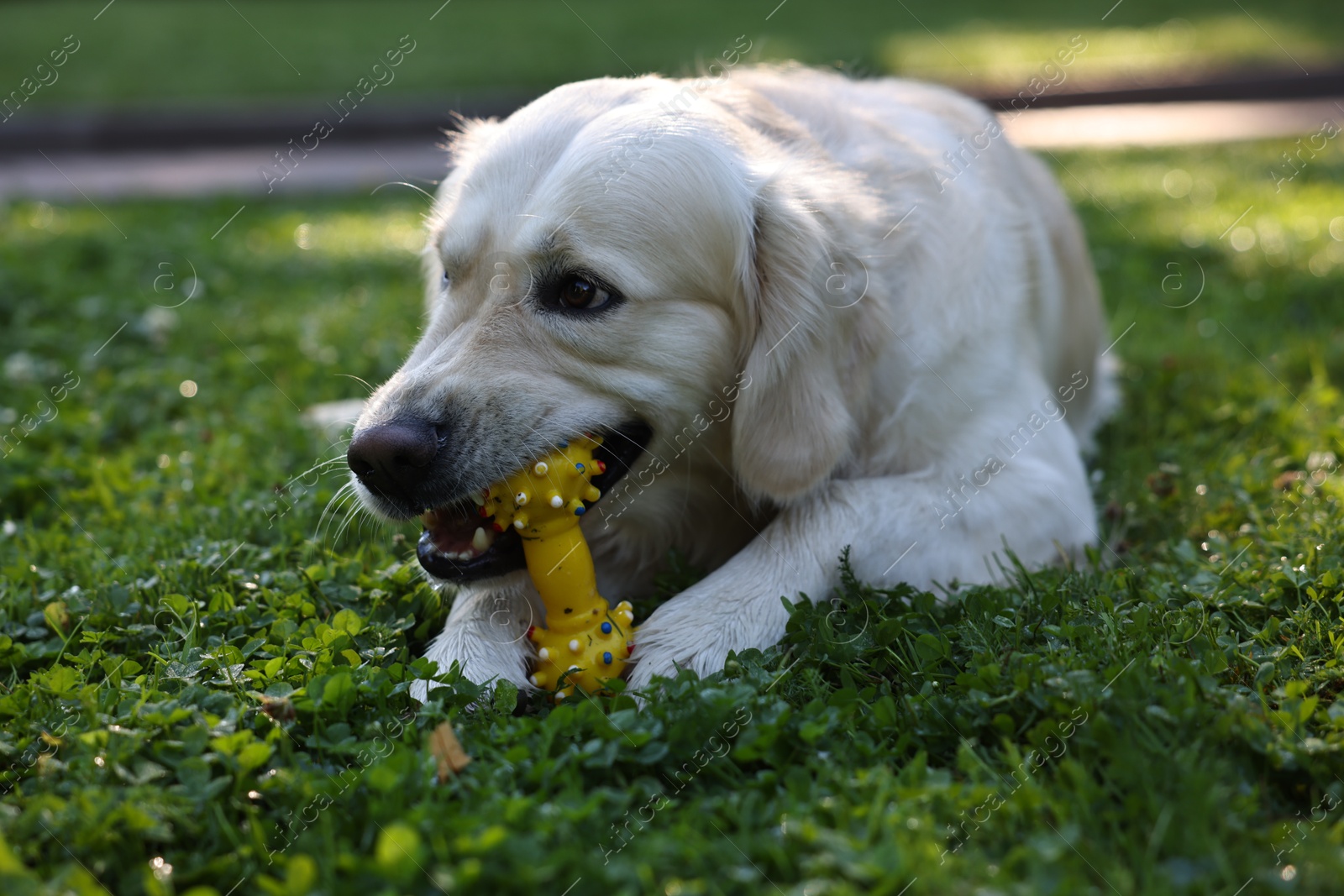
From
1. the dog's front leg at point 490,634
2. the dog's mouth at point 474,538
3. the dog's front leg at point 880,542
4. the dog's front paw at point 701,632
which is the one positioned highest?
the dog's mouth at point 474,538

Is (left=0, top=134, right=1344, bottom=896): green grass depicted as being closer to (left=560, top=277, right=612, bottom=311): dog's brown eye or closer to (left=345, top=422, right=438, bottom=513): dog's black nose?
(left=345, top=422, right=438, bottom=513): dog's black nose

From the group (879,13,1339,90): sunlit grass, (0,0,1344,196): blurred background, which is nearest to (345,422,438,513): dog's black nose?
(0,0,1344,196): blurred background

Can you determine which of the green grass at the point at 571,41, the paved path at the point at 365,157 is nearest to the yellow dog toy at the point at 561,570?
the paved path at the point at 365,157

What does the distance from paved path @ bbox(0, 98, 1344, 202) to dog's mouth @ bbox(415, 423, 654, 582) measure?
6.60 metres

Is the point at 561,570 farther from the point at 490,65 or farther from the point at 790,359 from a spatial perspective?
the point at 490,65

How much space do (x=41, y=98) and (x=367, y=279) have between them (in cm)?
803

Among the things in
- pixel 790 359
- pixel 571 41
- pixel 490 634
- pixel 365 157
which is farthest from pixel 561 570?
pixel 571 41

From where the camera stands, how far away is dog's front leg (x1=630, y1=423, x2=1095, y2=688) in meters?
2.72

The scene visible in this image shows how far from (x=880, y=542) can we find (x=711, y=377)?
0.64 meters

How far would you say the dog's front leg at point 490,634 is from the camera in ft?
8.71

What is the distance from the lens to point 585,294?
114 inches

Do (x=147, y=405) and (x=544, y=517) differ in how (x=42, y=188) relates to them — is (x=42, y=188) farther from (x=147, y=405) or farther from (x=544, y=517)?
(x=544, y=517)

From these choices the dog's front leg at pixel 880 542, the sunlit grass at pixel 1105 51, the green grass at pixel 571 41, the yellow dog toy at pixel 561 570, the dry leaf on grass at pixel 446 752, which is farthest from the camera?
the green grass at pixel 571 41

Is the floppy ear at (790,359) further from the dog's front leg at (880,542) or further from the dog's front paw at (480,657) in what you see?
the dog's front paw at (480,657)
